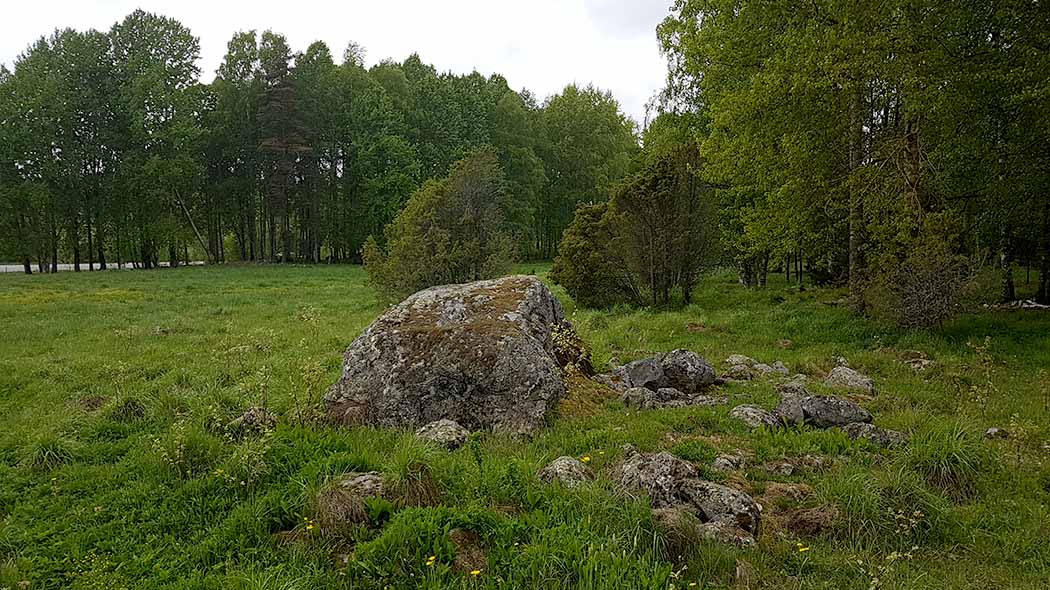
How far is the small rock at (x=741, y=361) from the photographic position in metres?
10.1

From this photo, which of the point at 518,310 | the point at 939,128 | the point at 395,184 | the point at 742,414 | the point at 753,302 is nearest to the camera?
the point at 742,414

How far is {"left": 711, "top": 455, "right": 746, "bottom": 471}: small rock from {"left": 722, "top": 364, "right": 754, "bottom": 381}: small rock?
3.46 meters

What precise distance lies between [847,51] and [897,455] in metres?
9.63

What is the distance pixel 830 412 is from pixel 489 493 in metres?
4.40

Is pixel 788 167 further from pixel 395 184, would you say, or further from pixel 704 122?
pixel 395 184

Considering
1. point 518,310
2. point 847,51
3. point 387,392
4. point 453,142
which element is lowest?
point 387,392

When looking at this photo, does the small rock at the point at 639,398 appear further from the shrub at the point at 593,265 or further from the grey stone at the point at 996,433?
the shrub at the point at 593,265

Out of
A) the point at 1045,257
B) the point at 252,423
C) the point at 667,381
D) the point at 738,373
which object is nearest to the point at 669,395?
the point at 667,381

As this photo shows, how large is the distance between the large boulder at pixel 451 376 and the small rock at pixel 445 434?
19.0 inches

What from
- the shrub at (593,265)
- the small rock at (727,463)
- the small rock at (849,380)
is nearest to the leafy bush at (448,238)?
the shrub at (593,265)

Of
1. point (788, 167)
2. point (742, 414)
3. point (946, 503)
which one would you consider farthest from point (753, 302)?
point (946, 503)

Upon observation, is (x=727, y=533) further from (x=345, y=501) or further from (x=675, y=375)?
(x=675, y=375)

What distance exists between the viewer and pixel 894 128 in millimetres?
14250

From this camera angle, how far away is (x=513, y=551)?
420 cm
